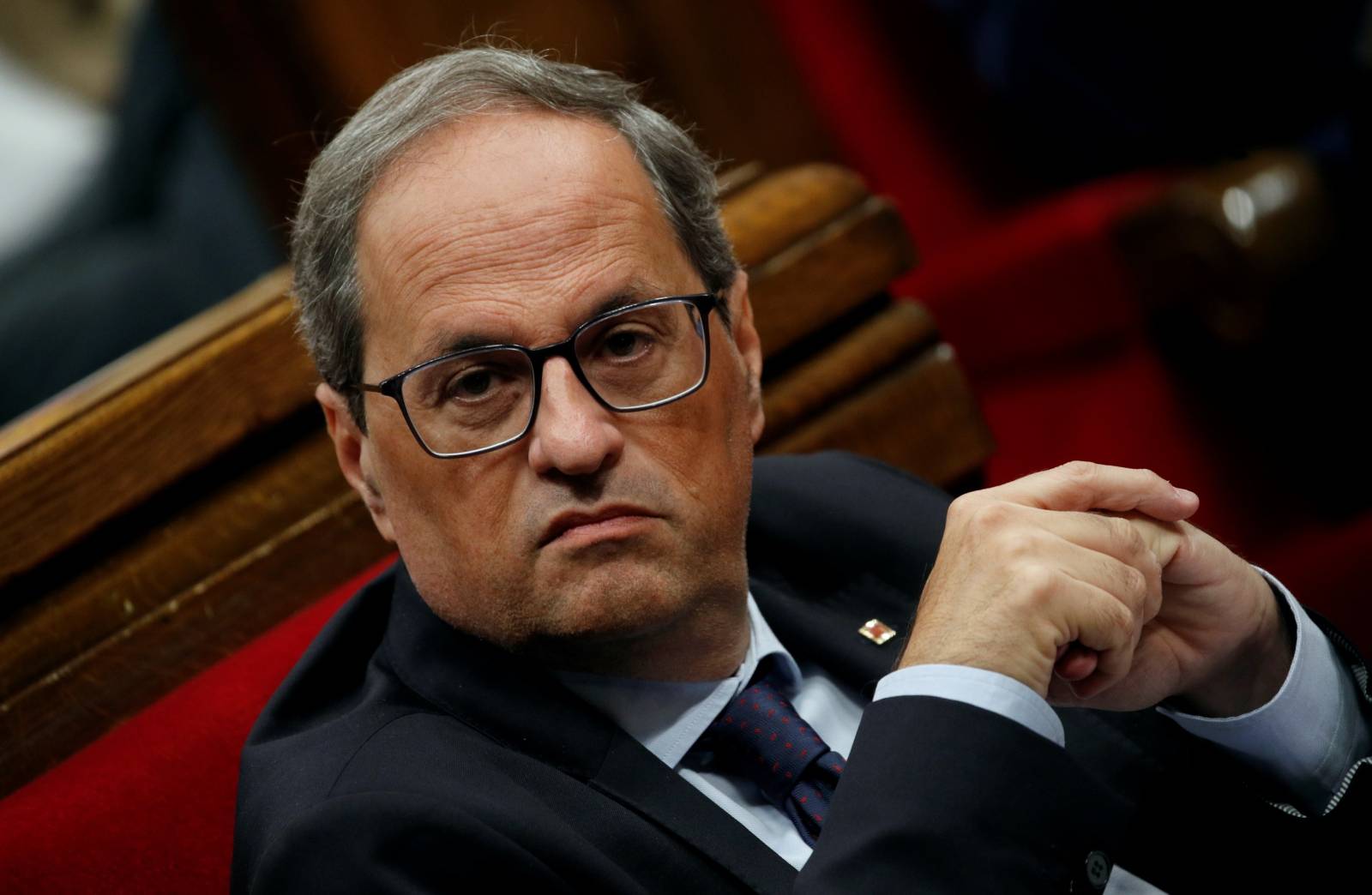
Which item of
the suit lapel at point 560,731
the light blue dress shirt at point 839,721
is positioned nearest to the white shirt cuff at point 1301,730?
the light blue dress shirt at point 839,721

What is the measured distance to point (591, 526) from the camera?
38.4 inches

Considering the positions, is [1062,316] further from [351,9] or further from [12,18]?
[12,18]

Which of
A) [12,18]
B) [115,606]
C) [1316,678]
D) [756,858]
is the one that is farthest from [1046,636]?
[12,18]

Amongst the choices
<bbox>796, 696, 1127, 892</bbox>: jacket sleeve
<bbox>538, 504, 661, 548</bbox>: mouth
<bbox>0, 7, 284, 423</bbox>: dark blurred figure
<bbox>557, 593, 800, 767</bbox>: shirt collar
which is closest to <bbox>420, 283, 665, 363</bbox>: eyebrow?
<bbox>538, 504, 661, 548</bbox>: mouth

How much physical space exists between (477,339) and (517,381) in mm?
42

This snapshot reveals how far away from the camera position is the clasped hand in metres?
0.89

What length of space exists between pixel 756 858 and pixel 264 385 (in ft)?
2.21

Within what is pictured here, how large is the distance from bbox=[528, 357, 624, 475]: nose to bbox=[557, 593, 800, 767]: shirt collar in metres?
0.18

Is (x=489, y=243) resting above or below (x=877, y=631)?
above

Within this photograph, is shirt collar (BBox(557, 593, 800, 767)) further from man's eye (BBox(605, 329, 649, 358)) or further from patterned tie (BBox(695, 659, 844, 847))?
man's eye (BBox(605, 329, 649, 358))

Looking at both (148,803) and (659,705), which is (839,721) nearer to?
(659,705)

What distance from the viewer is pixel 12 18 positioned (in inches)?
92.3

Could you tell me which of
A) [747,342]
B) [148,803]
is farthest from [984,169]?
[148,803]

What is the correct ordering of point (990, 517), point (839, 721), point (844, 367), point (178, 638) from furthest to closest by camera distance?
point (844, 367) → point (178, 638) → point (839, 721) → point (990, 517)
